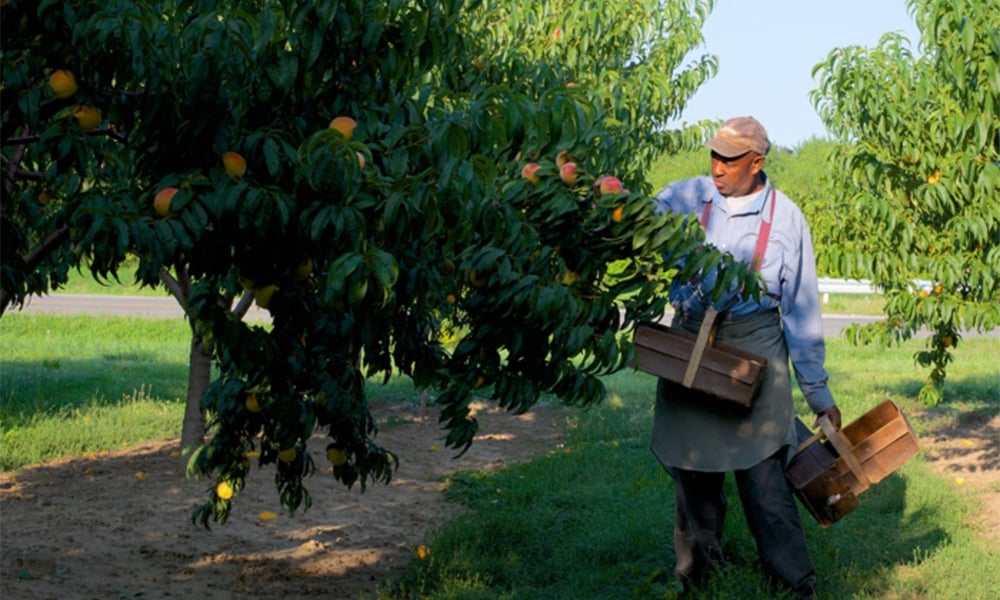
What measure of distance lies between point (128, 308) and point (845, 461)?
63.0 feet

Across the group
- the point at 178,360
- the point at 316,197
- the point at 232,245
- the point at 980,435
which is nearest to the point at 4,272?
the point at 232,245

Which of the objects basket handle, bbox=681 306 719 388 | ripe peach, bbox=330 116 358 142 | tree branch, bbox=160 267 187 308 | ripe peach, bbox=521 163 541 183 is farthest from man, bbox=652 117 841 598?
tree branch, bbox=160 267 187 308

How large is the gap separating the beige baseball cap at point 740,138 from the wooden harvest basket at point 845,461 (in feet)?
3.41

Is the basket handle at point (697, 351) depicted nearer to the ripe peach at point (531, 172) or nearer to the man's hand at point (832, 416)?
the man's hand at point (832, 416)

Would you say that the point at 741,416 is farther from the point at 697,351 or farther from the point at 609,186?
the point at 609,186

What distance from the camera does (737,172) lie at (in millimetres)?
4418

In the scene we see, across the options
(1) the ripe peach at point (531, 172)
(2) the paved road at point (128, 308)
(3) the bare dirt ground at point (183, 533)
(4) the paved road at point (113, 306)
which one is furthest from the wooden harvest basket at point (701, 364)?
(4) the paved road at point (113, 306)

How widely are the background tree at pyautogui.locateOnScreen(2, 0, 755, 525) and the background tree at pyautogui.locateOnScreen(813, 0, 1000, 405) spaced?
3.42m

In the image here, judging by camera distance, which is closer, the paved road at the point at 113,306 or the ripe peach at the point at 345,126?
the ripe peach at the point at 345,126

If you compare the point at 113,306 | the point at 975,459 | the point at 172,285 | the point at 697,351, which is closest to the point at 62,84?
the point at 697,351

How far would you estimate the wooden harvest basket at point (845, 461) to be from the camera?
176 inches

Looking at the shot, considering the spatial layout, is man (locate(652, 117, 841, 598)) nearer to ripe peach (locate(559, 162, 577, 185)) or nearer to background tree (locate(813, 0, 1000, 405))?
ripe peach (locate(559, 162, 577, 185))

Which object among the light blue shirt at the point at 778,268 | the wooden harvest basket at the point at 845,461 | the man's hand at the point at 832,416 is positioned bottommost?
the wooden harvest basket at the point at 845,461

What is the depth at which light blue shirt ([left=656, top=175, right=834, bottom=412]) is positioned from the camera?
4414mm
